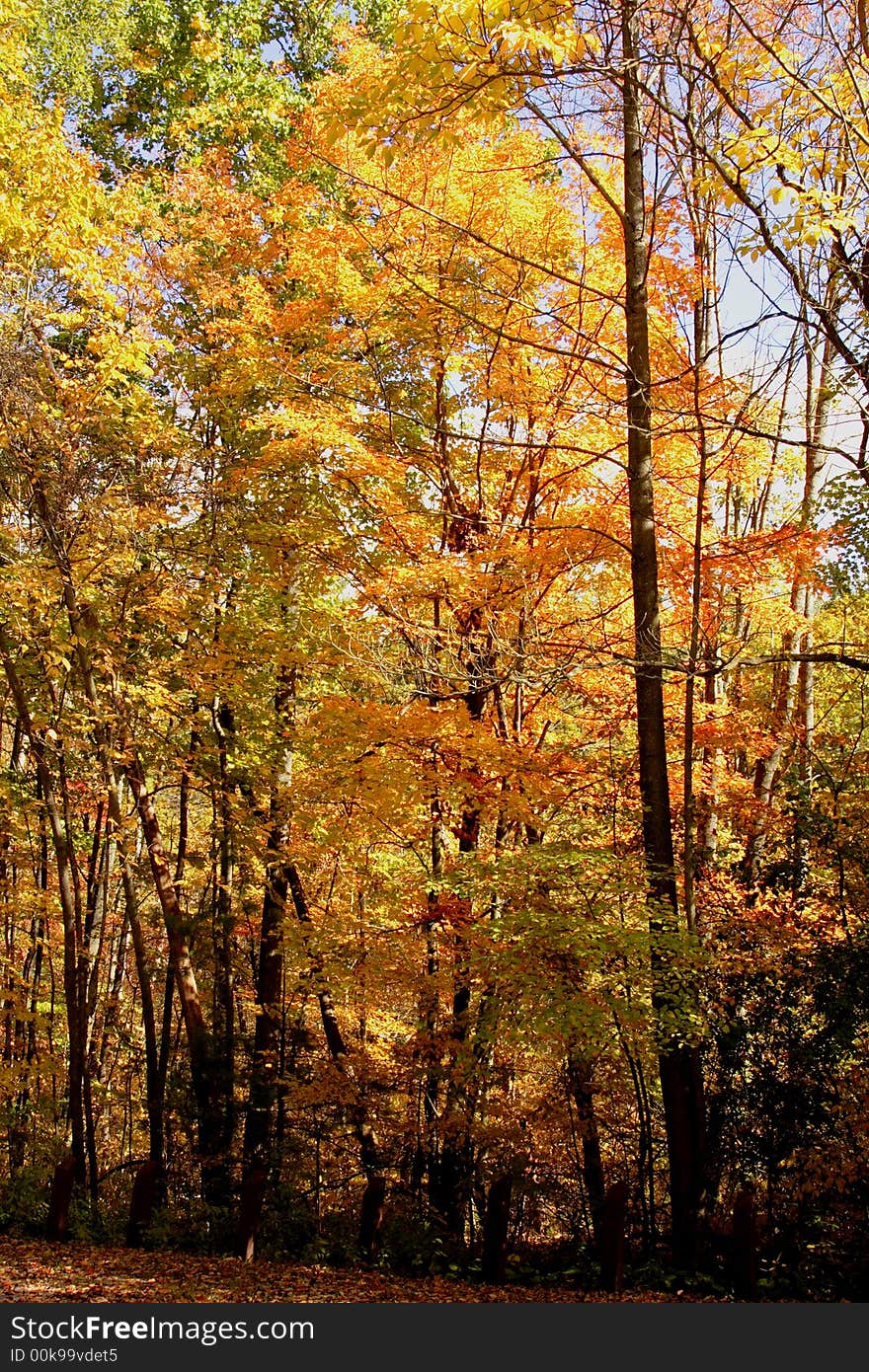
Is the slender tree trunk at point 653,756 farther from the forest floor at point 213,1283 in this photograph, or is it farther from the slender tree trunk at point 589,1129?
the forest floor at point 213,1283

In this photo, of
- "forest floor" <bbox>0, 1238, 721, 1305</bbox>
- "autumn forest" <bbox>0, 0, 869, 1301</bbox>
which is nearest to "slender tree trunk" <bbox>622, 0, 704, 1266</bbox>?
"autumn forest" <bbox>0, 0, 869, 1301</bbox>

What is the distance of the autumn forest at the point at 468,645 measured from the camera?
588cm

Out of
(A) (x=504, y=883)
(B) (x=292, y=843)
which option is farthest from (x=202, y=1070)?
(A) (x=504, y=883)

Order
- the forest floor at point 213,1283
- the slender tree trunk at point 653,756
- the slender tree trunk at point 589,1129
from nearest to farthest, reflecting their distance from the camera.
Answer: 1. the forest floor at point 213,1283
2. the slender tree trunk at point 653,756
3. the slender tree trunk at point 589,1129

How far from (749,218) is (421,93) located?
187cm

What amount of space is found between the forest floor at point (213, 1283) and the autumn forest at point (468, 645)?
1.00 ft

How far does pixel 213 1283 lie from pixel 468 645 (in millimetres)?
4789

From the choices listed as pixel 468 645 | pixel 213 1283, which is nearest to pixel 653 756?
pixel 468 645

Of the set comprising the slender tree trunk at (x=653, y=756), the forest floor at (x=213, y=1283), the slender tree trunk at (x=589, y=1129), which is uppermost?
the slender tree trunk at (x=653, y=756)

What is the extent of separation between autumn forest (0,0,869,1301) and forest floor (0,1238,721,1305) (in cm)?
31

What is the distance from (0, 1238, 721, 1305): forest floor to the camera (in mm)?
5398

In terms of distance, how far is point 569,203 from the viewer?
8398 mm

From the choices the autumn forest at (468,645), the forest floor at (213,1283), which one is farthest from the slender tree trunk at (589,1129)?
the forest floor at (213,1283)

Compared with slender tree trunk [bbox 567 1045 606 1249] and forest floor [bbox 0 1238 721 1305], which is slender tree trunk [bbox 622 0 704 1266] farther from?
forest floor [bbox 0 1238 721 1305]
